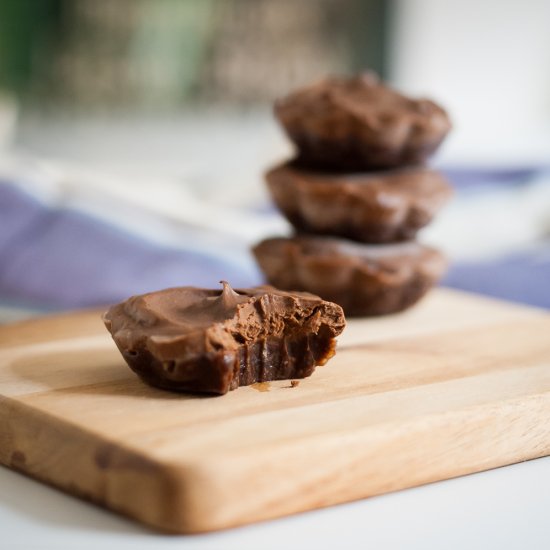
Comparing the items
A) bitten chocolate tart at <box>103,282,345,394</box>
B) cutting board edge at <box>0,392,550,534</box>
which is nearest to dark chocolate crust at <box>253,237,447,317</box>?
bitten chocolate tart at <box>103,282,345,394</box>

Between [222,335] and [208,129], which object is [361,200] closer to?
[222,335]

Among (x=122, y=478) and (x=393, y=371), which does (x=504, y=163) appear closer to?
(x=393, y=371)

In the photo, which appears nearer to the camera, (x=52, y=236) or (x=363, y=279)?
(x=363, y=279)

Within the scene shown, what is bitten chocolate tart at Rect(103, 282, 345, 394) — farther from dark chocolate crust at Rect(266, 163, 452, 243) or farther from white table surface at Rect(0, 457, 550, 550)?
dark chocolate crust at Rect(266, 163, 452, 243)

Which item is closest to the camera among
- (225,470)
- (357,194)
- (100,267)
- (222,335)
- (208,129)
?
(225,470)

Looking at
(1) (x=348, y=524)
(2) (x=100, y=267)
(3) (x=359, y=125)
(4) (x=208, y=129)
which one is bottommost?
(4) (x=208, y=129)

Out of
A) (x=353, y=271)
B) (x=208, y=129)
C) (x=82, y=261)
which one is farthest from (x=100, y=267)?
(x=208, y=129)

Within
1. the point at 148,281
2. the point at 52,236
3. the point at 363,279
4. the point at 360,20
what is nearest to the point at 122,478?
the point at 363,279
